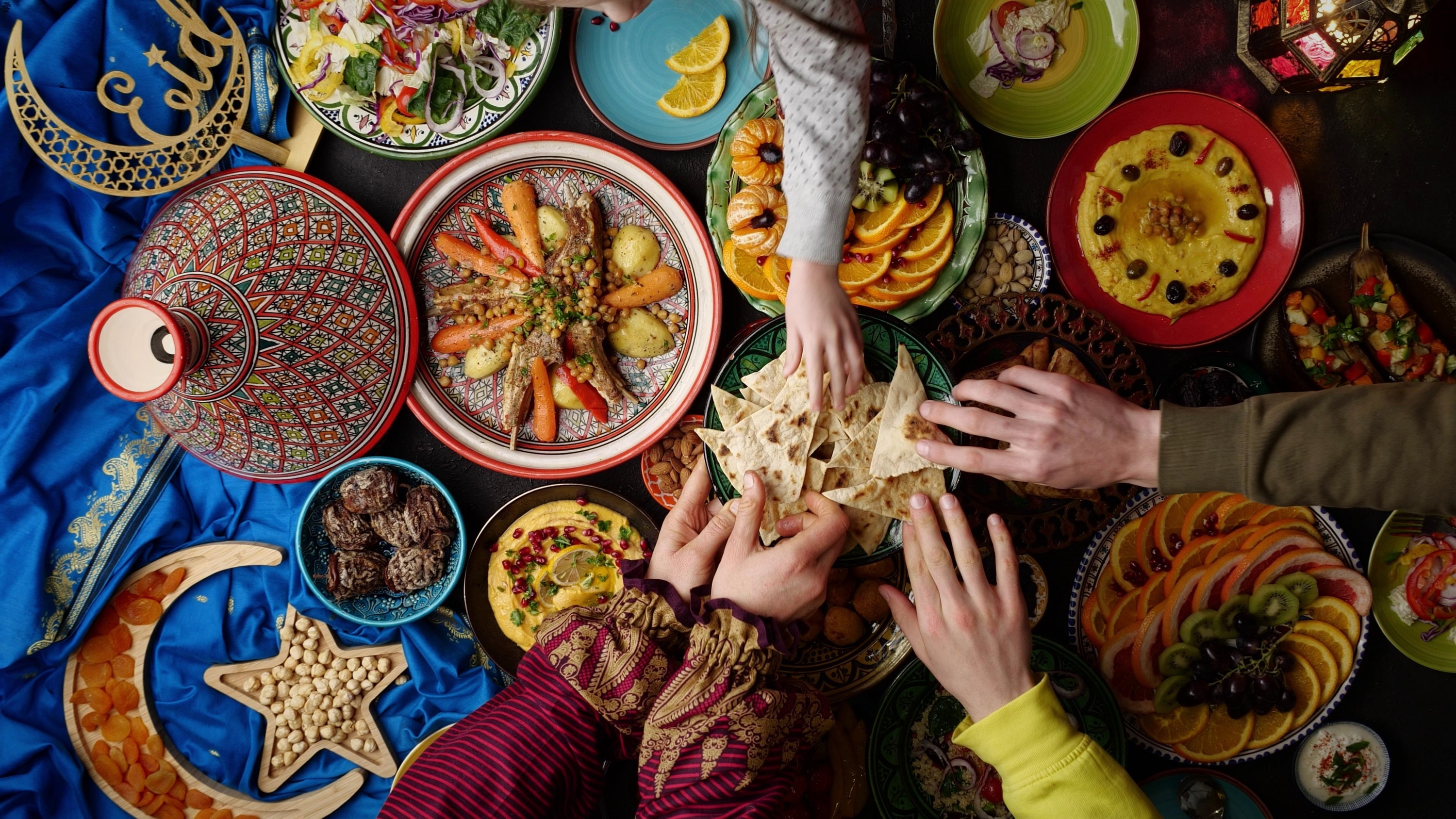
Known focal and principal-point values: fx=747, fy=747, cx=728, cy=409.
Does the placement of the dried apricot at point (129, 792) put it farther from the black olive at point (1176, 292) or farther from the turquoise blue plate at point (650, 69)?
the black olive at point (1176, 292)

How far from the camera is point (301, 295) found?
82.6 inches

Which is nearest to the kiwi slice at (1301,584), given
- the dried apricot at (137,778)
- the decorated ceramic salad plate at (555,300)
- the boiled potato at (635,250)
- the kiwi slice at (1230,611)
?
the kiwi slice at (1230,611)

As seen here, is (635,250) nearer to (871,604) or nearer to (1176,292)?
(871,604)

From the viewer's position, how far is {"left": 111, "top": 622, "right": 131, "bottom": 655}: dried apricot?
2.49 m

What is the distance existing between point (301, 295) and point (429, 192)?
54 cm

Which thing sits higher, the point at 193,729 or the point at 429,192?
the point at 429,192

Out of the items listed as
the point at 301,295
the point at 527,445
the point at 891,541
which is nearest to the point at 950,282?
→ the point at 891,541

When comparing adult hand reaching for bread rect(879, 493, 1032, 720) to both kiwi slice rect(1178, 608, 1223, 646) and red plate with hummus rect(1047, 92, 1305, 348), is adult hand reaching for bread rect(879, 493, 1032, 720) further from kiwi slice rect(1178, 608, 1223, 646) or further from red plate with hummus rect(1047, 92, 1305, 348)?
red plate with hummus rect(1047, 92, 1305, 348)

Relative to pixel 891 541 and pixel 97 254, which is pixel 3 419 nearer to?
pixel 97 254

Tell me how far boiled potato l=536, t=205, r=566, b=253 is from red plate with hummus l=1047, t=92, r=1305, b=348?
1542 mm

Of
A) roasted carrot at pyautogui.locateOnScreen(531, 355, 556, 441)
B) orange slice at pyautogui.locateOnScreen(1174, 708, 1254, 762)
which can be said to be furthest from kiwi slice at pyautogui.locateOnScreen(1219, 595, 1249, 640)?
roasted carrot at pyautogui.locateOnScreen(531, 355, 556, 441)

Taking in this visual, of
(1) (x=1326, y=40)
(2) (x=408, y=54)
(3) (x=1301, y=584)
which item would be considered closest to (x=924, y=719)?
(3) (x=1301, y=584)

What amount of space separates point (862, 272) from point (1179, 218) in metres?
1.02

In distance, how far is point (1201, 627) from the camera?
223 cm
